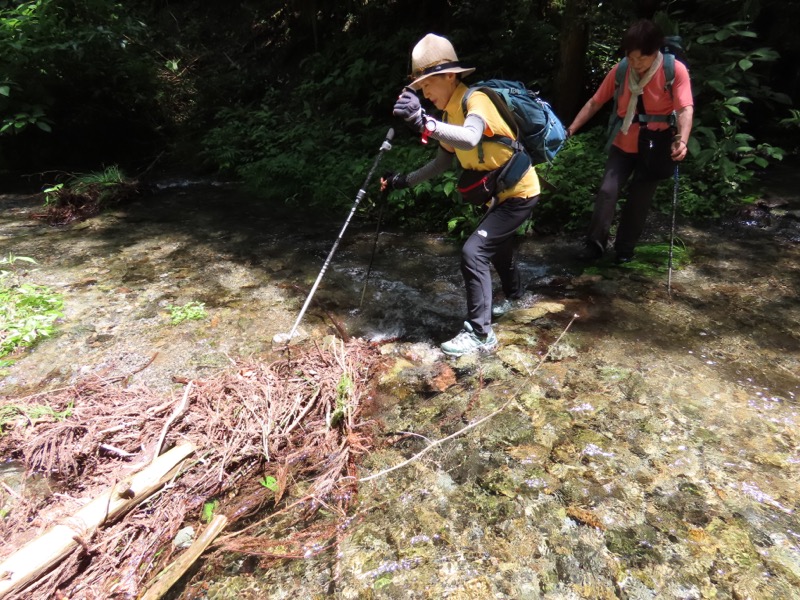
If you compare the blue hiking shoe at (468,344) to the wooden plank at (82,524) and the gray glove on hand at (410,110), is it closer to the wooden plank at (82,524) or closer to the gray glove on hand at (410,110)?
the gray glove on hand at (410,110)

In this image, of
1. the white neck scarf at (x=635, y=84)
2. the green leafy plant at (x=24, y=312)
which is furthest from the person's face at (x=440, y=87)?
the green leafy plant at (x=24, y=312)

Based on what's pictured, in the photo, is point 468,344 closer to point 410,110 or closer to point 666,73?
point 410,110

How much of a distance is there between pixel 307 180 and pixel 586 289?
6.47 m

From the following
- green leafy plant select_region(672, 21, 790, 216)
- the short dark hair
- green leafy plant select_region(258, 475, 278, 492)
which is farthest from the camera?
green leafy plant select_region(672, 21, 790, 216)

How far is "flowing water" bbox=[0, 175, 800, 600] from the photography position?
2412mm

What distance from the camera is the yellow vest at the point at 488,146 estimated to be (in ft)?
11.3

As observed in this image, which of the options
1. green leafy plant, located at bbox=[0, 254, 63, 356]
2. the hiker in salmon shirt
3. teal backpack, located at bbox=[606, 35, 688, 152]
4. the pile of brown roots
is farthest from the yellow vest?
green leafy plant, located at bbox=[0, 254, 63, 356]

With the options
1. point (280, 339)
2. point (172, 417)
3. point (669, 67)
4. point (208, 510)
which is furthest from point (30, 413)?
point (669, 67)

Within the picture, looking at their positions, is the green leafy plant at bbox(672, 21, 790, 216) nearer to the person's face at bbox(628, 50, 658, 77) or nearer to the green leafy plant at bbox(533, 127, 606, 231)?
the green leafy plant at bbox(533, 127, 606, 231)

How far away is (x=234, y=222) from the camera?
8281mm

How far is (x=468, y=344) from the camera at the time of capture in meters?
4.22

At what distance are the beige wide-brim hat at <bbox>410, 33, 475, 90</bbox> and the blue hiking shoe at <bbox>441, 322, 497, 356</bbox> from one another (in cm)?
214

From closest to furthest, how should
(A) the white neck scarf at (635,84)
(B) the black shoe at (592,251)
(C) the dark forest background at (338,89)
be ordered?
(A) the white neck scarf at (635,84), (B) the black shoe at (592,251), (C) the dark forest background at (338,89)

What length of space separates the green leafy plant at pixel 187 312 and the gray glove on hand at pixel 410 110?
3242mm
